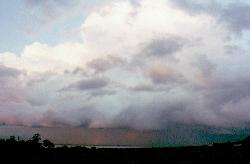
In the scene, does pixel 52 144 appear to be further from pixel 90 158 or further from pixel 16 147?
pixel 90 158

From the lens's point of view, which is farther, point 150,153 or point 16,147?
point 16,147

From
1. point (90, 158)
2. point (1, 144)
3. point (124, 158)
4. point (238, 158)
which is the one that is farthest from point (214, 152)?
point (1, 144)

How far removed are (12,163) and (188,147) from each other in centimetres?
5574

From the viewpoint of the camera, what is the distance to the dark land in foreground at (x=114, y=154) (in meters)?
112

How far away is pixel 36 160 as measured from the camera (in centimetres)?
11712

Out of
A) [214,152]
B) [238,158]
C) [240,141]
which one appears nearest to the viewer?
[238,158]

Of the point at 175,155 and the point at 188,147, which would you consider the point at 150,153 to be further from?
the point at 188,147

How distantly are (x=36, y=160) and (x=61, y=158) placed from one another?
7482 millimetres

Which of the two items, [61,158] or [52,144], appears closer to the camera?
[61,158]

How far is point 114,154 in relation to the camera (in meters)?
124

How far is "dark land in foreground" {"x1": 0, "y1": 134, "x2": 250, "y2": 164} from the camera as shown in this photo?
112438 mm

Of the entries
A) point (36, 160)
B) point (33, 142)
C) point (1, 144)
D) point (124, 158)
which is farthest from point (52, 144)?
point (124, 158)

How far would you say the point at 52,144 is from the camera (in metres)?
142

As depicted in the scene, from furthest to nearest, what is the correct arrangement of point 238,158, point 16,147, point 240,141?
point 240,141, point 16,147, point 238,158
